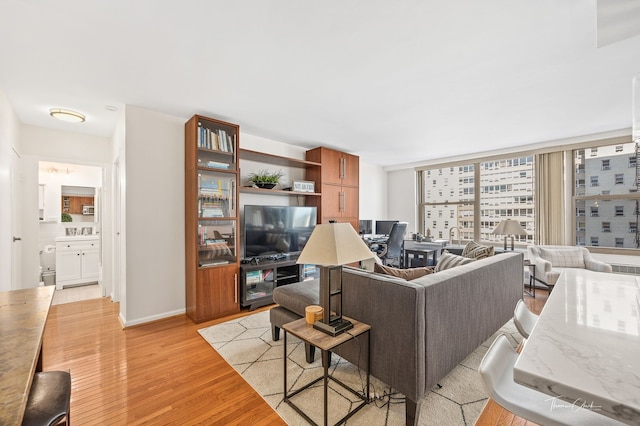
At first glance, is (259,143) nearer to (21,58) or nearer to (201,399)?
(21,58)

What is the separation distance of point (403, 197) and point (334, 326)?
533 centimetres

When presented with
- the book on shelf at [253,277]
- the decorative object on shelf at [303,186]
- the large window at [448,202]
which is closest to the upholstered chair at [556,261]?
the large window at [448,202]

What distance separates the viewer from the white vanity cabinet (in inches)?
175

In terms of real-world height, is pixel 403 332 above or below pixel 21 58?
below

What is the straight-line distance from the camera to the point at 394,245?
507cm

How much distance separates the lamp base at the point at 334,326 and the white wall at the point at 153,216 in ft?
7.83

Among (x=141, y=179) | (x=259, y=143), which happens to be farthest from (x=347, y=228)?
(x=259, y=143)

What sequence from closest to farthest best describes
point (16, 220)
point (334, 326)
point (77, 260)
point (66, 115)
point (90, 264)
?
point (334, 326)
point (66, 115)
point (16, 220)
point (77, 260)
point (90, 264)

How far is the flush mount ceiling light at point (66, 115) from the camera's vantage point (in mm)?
3012

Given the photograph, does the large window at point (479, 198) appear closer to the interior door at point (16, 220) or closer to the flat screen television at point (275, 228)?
the flat screen television at point (275, 228)

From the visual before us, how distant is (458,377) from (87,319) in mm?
3930

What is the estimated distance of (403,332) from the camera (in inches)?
60.9

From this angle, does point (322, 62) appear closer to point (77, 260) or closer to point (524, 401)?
point (524, 401)

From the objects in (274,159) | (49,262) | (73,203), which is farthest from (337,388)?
(73,203)
